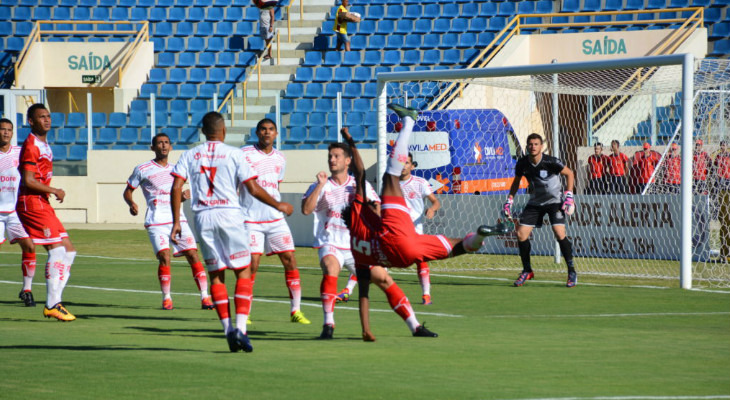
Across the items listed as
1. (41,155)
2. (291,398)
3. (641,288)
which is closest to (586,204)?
(641,288)

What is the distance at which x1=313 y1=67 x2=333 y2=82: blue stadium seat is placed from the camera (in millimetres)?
32281

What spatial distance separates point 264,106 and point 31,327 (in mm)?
21233

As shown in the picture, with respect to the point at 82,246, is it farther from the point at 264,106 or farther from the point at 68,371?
the point at 68,371

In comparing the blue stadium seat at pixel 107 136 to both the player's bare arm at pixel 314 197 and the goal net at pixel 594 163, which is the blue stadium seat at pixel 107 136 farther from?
the player's bare arm at pixel 314 197

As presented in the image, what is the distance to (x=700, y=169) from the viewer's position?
18281 mm

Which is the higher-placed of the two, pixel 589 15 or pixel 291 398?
pixel 589 15

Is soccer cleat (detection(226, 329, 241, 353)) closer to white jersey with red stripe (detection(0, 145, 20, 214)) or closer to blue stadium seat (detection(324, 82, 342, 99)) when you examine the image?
white jersey with red stripe (detection(0, 145, 20, 214))

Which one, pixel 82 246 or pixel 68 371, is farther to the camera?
pixel 82 246

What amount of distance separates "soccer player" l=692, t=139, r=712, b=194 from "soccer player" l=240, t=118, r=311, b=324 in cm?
856

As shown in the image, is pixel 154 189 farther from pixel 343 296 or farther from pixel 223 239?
pixel 223 239

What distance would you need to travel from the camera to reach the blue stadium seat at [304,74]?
3250cm

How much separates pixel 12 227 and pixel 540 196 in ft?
23.5

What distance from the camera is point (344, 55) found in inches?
1292

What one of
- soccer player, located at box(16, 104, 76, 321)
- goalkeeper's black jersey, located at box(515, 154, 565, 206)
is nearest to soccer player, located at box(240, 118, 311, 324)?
soccer player, located at box(16, 104, 76, 321)
